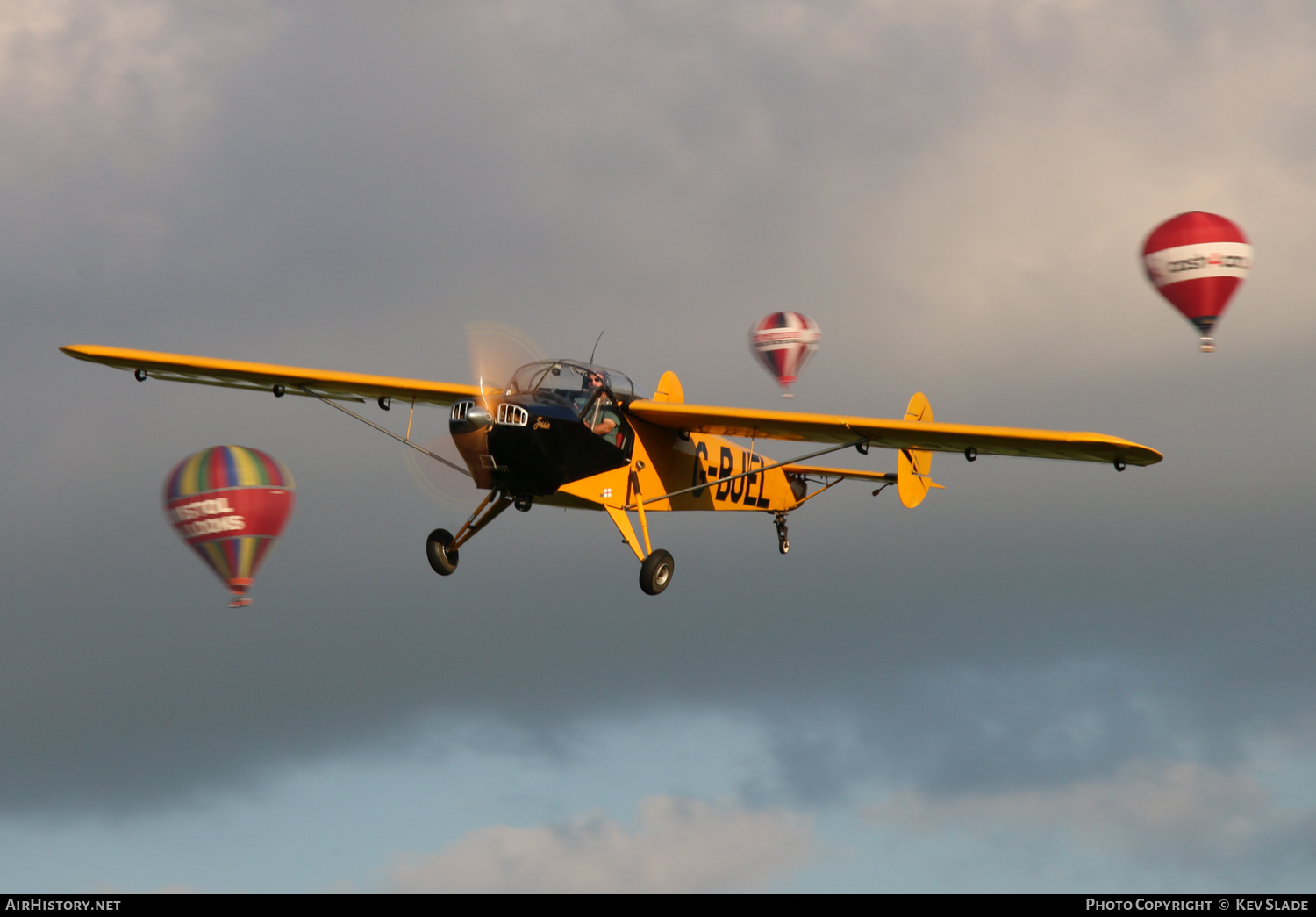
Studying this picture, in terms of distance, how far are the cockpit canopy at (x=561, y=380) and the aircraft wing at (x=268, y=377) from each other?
2.14 metres

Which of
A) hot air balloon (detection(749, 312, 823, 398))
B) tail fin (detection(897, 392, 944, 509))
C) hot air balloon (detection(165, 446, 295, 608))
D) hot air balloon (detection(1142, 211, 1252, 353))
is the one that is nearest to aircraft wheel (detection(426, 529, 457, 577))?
hot air balloon (detection(165, 446, 295, 608))

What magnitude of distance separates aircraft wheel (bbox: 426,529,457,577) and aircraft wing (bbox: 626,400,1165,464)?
327cm

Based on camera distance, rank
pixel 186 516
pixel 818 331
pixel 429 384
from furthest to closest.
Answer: pixel 818 331
pixel 186 516
pixel 429 384

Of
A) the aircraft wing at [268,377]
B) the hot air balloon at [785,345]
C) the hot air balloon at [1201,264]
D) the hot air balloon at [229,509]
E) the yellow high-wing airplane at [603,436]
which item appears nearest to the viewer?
the yellow high-wing airplane at [603,436]

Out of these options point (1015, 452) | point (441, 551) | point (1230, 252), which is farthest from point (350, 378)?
point (1230, 252)

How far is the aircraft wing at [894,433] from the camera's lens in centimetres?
2350

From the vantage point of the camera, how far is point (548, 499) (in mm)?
24172

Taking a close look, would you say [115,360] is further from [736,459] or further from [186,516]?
[736,459]

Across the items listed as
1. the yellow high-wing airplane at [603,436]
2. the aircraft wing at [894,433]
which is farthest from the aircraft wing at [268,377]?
the aircraft wing at [894,433]

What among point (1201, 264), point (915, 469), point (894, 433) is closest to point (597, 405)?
point (894, 433)

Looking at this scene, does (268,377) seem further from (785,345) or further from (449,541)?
(785,345)

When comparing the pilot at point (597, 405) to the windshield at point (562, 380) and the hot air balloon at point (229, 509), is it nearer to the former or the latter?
the windshield at point (562, 380)

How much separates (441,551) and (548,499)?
1.92 metres

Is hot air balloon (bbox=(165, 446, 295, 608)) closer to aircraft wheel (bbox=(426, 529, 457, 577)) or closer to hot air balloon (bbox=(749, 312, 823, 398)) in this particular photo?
aircraft wheel (bbox=(426, 529, 457, 577))
